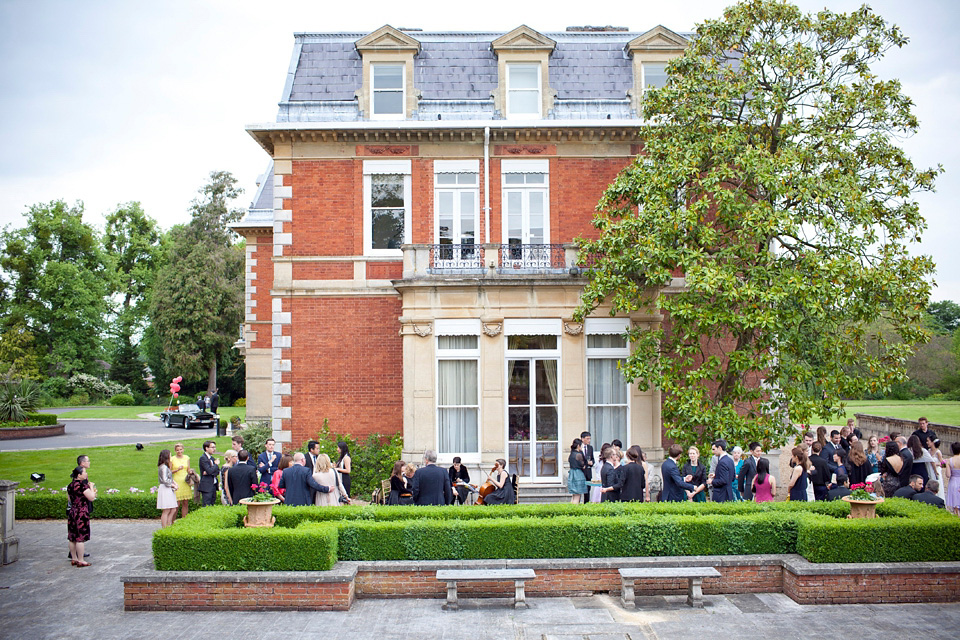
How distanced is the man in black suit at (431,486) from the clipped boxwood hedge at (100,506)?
704cm

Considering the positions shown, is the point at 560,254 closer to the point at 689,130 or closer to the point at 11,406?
the point at 689,130

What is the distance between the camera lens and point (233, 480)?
1302 cm

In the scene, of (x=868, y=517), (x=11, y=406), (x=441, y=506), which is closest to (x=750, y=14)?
(x=868, y=517)

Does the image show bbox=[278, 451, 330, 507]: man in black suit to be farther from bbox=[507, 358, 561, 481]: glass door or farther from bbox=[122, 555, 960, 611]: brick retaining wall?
bbox=[507, 358, 561, 481]: glass door

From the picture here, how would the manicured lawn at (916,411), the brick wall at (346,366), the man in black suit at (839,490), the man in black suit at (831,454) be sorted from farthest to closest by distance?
the manicured lawn at (916,411), the brick wall at (346,366), the man in black suit at (831,454), the man in black suit at (839,490)

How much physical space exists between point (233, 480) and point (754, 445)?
928 centimetres

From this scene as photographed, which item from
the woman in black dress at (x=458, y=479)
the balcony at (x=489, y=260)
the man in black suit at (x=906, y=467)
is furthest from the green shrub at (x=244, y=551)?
the man in black suit at (x=906, y=467)

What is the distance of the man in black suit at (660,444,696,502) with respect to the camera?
40.3ft

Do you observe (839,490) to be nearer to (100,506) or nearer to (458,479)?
(458,479)

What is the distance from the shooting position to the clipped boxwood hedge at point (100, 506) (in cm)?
1609

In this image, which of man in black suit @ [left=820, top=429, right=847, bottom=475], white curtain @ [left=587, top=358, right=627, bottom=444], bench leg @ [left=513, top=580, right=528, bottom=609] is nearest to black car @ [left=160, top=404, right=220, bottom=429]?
white curtain @ [left=587, top=358, right=627, bottom=444]

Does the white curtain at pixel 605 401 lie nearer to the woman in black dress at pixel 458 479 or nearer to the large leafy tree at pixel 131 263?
the woman in black dress at pixel 458 479

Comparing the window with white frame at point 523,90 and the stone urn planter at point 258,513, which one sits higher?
the window with white frame at point 523,90

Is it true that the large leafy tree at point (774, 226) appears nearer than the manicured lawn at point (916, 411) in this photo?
Yes
